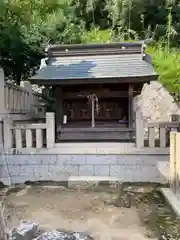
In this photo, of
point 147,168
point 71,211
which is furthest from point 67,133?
point 71,211

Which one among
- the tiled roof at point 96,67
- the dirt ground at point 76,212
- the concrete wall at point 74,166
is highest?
the tiled roof at point 96,67

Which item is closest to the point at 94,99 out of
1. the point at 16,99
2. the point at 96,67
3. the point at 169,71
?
the point at 96,67

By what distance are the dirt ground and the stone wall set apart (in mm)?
6653

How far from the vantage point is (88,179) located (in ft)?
21.6

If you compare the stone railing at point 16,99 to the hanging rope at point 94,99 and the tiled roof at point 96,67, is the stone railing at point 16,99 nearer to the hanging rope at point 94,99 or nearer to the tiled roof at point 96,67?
the tiled roof at point 96,67

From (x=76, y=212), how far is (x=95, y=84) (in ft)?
11.8

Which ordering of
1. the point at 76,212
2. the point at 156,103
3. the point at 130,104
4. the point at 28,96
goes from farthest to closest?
the point at 156,103, the point at 28,96, the point at 130,104, the point at 76,212

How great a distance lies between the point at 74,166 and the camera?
6.91 metres

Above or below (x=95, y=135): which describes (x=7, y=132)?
above

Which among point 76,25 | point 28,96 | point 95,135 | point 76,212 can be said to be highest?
point 76,25

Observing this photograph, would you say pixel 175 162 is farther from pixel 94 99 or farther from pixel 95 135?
pixel 94 99

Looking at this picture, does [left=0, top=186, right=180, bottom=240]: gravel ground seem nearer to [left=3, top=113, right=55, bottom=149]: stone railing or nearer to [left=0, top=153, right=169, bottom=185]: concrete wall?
[left=0, top=153, right=169, bottom=185]: concrete wall

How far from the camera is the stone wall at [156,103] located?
39.3 feet

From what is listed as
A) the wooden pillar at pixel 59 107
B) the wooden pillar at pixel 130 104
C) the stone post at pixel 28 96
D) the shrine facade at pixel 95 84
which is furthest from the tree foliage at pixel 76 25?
the wooden pillar at pixel 130 104
